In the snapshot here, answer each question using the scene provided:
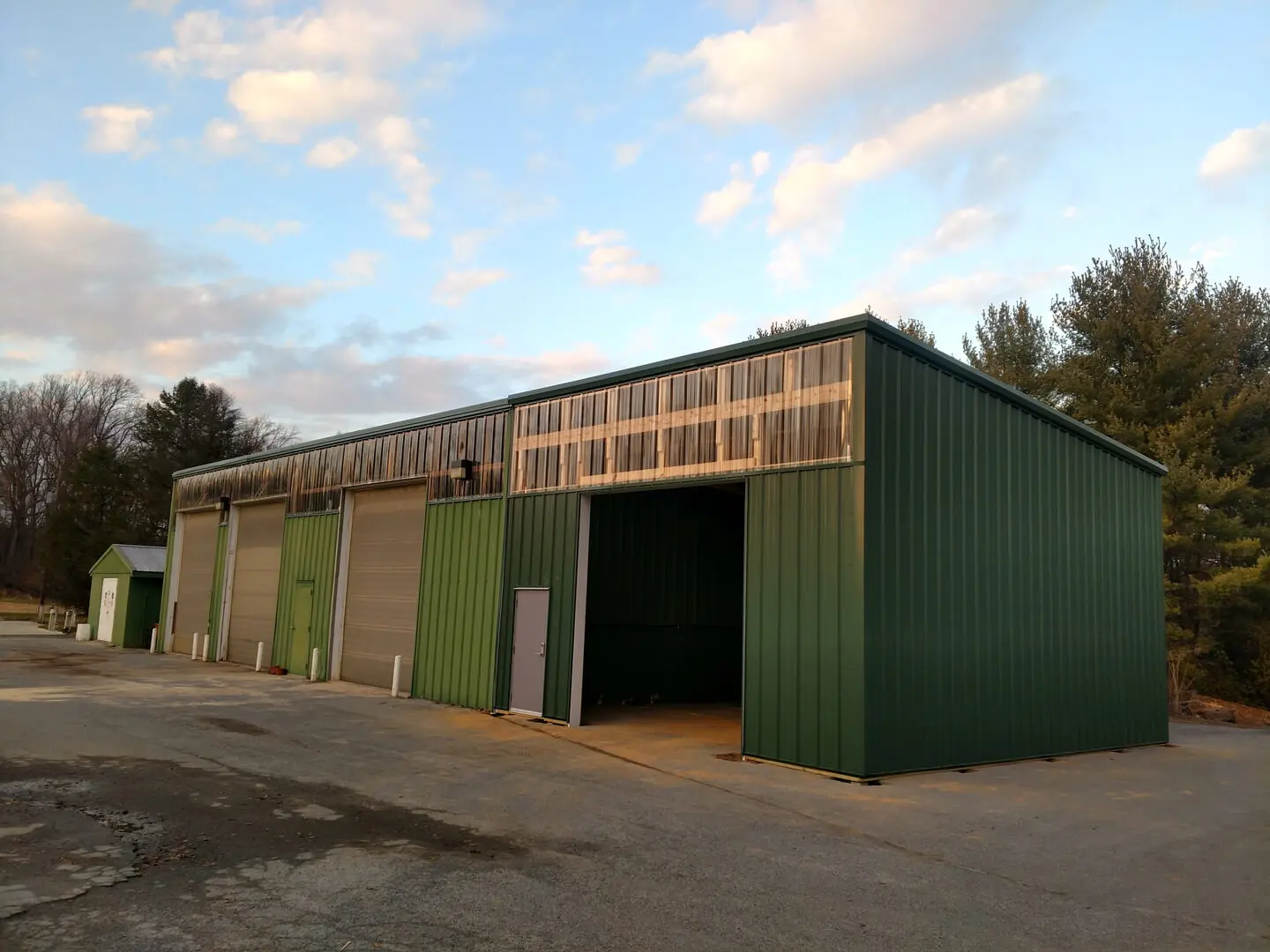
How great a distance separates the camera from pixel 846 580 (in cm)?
1008

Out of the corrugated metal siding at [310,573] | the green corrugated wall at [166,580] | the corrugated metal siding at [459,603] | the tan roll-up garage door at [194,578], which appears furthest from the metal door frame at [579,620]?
the green corrugated wall at [166,580]

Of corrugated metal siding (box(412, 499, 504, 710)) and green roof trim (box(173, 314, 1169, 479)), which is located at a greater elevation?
green roof trim (box(173, 314, 1169, 479))

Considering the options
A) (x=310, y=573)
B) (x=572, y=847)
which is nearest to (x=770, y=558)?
(x=572, y=847)

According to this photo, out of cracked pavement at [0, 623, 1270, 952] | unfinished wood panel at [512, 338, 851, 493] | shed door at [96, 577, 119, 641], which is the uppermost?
unfinished wood panel at [512, 338, 851, 493]

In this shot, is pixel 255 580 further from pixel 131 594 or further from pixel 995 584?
pixel 995 584

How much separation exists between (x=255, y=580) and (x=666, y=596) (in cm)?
1152

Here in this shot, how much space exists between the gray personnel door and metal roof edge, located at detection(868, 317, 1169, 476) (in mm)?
6698

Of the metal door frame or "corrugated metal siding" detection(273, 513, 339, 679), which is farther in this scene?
→ "corrugated metal siding" detection(273, 513, 339, 679)

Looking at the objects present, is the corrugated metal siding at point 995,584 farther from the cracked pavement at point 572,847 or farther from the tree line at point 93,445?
the tree line at point 93,445

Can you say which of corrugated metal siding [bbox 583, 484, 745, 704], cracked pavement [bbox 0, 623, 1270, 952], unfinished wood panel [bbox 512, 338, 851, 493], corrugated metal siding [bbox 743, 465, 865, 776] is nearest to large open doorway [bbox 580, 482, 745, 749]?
corrugated metal siding [bbox 583, 484, 745, 704]

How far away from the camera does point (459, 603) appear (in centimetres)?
1584

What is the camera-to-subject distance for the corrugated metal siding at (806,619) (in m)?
9.95

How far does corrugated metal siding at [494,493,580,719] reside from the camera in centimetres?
1350

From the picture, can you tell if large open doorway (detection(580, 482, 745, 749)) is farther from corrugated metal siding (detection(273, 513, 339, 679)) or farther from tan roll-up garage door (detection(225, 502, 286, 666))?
tan roll-up garage door (detection(225, 502, 286, 666))
